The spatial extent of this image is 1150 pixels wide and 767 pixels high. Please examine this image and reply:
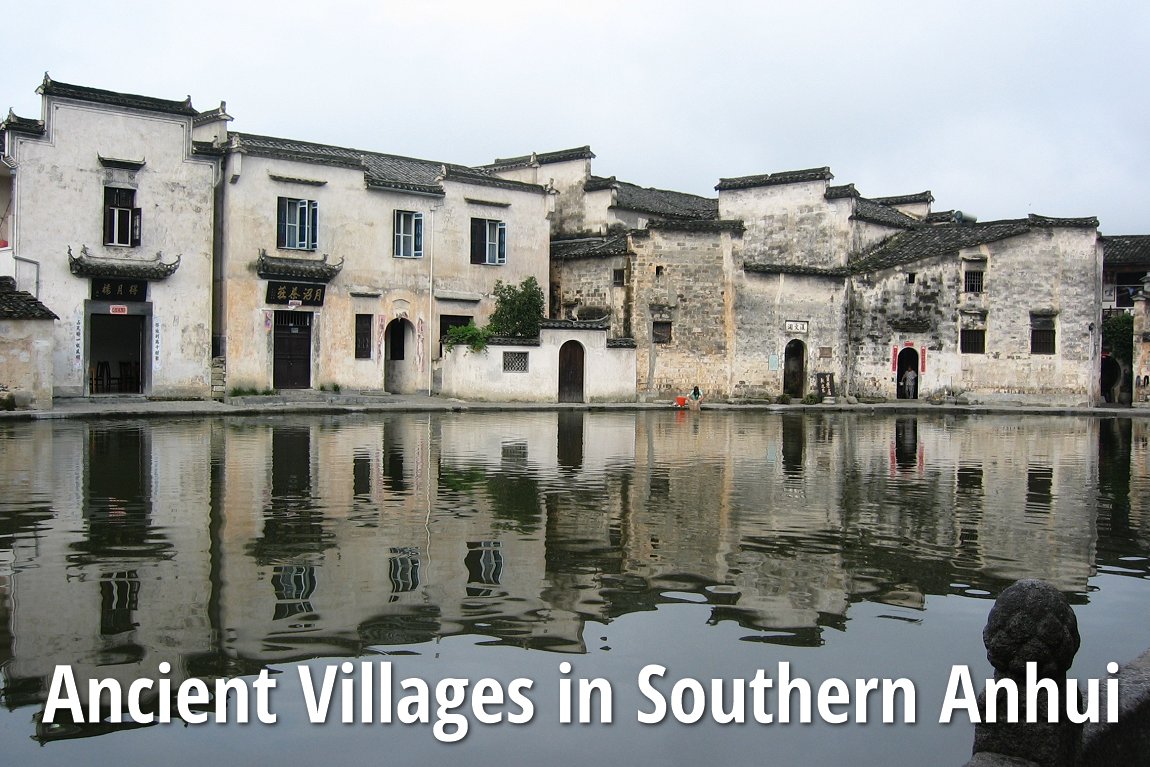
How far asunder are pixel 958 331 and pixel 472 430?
21624 mm

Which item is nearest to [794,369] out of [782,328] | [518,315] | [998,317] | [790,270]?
[782,328]

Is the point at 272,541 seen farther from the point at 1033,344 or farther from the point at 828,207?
the point at 1033,344

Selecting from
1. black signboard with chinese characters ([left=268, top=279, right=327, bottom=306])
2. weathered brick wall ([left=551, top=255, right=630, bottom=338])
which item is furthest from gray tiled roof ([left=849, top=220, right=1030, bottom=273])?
black signboard with chinese characters ([left=268, top=279, right=327, bottom=306])

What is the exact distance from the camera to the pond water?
484 cm

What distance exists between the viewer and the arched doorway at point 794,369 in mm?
36438

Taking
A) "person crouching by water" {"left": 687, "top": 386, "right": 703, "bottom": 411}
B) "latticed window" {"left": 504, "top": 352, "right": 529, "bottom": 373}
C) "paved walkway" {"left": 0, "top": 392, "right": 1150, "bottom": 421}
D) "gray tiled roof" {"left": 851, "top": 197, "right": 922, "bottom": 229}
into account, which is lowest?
"paved walkway" {"left": 0, "top": 392, "right": 1150, "bottom": 421}

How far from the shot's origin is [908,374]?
3722 cm

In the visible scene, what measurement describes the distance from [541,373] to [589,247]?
6.04 metres

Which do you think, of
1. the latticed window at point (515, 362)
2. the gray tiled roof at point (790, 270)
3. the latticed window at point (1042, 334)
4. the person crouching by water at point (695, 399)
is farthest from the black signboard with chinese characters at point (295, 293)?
the latticed window at point (1042, 334)

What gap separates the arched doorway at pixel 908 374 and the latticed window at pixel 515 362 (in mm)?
13657

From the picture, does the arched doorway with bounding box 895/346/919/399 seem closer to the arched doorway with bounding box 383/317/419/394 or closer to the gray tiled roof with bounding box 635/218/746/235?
the gray tiled roof with bounding box 635/218/746/235

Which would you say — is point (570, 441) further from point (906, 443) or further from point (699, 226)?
point (699, 226)

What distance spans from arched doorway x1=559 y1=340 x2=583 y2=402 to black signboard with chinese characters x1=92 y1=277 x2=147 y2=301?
1195 cm

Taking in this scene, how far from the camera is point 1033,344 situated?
36594mm
